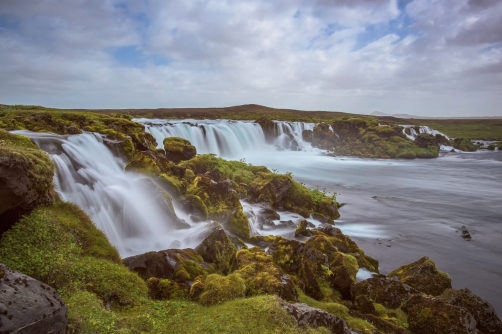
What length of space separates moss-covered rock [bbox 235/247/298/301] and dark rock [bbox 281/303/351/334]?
1.04 m

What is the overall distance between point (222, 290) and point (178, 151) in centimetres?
1596

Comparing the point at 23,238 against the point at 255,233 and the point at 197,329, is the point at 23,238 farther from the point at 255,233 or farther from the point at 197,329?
the point at 255,233

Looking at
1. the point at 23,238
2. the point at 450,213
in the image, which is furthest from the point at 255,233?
the point at 450,213

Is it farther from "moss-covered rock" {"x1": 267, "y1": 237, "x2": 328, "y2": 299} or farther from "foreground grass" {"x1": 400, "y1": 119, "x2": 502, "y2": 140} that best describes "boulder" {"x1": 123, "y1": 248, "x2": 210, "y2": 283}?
"foreground grass" {"x1": 400, "y1": 119, "x2": 502, "y2": 140}

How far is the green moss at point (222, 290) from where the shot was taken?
733 centimetres

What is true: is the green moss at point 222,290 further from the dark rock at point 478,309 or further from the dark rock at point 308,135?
the dark rock at point 308,135

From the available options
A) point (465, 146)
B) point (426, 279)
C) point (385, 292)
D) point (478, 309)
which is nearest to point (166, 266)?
point (385, 292)

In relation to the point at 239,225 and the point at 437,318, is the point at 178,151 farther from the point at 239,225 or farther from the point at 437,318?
the point at 437,318

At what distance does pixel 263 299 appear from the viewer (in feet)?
22.6

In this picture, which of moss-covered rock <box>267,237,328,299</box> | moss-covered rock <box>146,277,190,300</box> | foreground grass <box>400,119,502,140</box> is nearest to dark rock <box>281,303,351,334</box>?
moss-covered rock <box>146,277,190,300</box>

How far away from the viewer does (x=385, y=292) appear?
31.3 ft

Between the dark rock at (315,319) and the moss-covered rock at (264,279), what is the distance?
1.04 meters

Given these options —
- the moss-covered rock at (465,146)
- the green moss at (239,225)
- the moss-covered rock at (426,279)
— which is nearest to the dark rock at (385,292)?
the moss-covered rock at (426,279)

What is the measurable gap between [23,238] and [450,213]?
2267 centimetres
